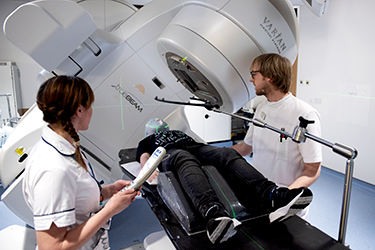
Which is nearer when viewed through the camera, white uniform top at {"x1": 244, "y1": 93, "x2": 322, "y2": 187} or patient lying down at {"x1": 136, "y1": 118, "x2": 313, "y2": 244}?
patient lying down at {"x1": 136, "y1": 118, "x2": 313, "y2": 244}

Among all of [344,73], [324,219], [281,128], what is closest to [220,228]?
[281,128]

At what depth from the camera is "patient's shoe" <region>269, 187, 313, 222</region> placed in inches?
37.6

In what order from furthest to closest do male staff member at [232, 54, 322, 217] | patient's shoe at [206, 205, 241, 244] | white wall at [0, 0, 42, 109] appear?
white wall at [0, 0, 42, 109] → male staff member at [232, 54, 322, 217] → patient's shoe at [206, 205, 241, 244]

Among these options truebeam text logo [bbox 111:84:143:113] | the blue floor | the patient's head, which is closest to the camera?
truebeam text logo [bbox 111:84:143:113]

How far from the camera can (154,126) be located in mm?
1788

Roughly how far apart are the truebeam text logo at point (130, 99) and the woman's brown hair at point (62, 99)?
0.84m

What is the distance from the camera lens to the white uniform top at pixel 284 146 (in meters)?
1.24

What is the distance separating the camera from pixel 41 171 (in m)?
0.74

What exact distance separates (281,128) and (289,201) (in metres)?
0.41

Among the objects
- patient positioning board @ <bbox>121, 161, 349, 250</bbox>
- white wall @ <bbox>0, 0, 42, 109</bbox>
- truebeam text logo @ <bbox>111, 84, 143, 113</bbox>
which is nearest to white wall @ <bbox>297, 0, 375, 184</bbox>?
patient positioning board @ <bbox>121, 161, 349, 250</bbox>

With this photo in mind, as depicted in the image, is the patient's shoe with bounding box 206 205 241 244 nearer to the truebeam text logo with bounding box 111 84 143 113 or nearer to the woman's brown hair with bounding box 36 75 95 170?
the woman's brown hair with bounding box 36 75 95 170

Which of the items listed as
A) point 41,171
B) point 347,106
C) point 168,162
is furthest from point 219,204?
point 347,106

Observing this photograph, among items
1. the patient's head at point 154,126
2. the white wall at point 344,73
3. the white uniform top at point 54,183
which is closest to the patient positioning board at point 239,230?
the white uniform top at point 54,183

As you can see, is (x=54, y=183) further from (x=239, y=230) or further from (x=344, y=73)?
Result: (x=344, y=73)
